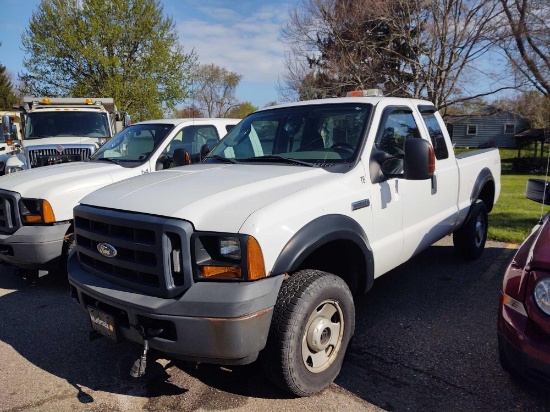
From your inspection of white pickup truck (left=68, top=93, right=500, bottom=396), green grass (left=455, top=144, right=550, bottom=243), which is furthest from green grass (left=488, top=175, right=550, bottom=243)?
white pickup truck (left=68, top=93, right=500, bottom=396)

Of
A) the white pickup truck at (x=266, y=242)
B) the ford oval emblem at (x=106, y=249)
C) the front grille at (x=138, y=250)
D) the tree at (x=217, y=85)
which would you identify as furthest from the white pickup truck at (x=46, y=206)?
the tree at (x=217, y=85)

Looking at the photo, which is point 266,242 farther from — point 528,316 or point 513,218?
point 513,218

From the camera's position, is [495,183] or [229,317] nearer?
[229,317]

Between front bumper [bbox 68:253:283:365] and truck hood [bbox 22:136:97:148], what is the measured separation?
601cm

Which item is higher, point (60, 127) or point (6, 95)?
point (6, 95)

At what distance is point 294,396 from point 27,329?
2.65 meters

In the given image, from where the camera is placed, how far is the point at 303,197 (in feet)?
9.34

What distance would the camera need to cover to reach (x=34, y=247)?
4438 mm

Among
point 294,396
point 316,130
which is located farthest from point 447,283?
point 294,396

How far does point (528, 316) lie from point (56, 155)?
7244 mm

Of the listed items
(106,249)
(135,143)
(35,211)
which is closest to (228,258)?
(106,249)

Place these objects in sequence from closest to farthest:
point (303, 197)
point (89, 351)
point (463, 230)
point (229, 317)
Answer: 1. point (229, 317)
2. point (303, 197)
3. point (89, 351)
4. point (463, 230)

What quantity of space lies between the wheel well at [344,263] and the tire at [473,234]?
2.50 meters

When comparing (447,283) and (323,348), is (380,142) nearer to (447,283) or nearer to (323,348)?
(323,348)
